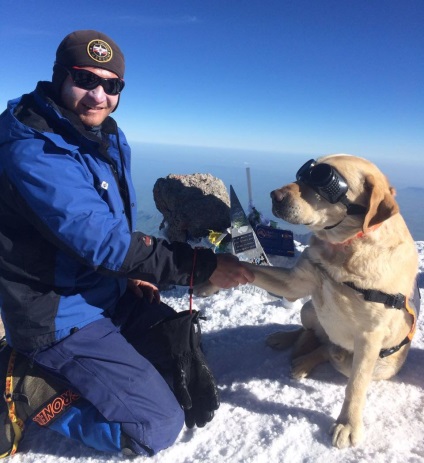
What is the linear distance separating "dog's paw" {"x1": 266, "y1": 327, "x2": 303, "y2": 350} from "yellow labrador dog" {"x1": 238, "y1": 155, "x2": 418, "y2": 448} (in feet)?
2.72


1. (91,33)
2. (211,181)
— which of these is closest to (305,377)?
(91,33)

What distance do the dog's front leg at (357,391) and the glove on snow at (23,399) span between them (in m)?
1.75

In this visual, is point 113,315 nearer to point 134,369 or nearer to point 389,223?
point 134,369

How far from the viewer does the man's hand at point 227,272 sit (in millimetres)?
2354

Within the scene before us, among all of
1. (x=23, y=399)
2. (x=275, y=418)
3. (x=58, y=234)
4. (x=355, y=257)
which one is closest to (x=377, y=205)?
(x=355, y=257)

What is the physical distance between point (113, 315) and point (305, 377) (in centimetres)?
167

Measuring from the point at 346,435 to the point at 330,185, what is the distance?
1612mm

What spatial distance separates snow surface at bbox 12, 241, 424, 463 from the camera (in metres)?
2.03

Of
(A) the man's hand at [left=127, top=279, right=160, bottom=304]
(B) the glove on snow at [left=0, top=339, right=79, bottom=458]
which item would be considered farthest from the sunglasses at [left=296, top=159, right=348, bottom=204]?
(B) the glove on snow at [left=0, top=339, right=79, bottom=458]

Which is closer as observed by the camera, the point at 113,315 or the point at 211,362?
the point at 113,315

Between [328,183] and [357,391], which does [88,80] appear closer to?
[328,183]

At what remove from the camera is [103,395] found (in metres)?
2.00

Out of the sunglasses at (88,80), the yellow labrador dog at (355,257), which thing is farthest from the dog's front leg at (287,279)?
the sunglasses at (88,80)

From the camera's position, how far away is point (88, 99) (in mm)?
2258
